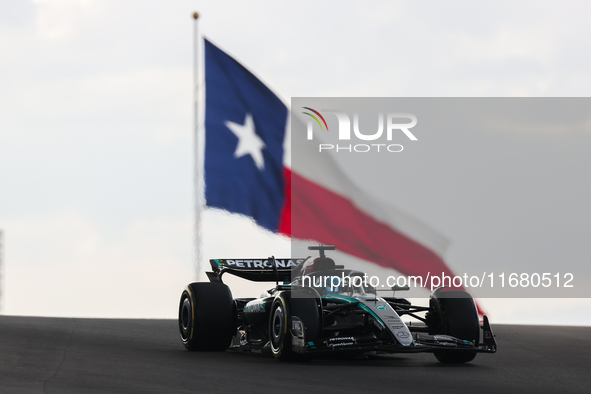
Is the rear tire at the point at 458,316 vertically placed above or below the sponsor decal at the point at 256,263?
below

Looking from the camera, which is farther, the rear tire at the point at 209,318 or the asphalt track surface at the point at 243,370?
the rear tire at the point at 209,318

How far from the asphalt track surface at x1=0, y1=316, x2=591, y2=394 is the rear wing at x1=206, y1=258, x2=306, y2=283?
1.53 m

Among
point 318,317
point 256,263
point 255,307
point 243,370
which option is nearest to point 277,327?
point 318,317

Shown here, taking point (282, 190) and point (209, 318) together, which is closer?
point (209, 318)

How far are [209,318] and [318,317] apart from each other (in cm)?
273

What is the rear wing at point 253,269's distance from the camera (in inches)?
616

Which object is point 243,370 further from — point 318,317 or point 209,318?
point 209,318

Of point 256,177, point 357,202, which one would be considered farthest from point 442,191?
point 256,177

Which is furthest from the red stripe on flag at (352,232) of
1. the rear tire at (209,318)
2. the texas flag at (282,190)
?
the rear tire at (209,318)

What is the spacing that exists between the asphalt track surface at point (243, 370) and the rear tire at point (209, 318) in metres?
0.27

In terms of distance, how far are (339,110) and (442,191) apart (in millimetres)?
2015

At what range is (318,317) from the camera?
40.3ft

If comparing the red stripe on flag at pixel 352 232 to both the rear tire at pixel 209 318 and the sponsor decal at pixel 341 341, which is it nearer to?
the rear tire at pixel 209 318

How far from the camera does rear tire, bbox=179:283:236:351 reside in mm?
14359
